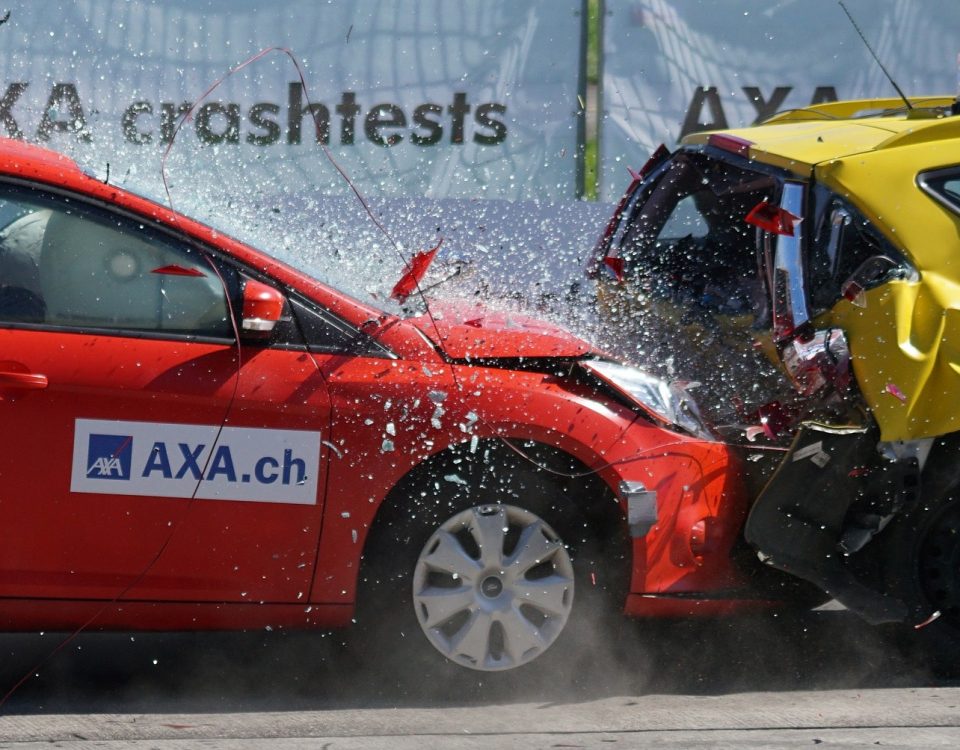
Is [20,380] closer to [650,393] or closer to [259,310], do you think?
[259,310]

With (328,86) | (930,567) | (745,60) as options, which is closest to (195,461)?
(930,567)

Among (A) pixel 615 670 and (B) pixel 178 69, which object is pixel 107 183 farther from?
(B) pixel 178 69

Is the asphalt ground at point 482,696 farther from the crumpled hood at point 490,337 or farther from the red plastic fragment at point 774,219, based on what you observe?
the red plastic fragment at point 774,219

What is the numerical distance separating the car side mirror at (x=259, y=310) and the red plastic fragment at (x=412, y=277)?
19.3 inches

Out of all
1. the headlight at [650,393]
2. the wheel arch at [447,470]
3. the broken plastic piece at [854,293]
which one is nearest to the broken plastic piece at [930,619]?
the headlight at [650,393]

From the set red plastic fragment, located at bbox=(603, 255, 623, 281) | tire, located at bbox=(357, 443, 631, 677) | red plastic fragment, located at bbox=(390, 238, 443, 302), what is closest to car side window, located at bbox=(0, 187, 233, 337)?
red plastic fragment, located at bbox=(390, 238, 443, 302)

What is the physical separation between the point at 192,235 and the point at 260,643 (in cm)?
158

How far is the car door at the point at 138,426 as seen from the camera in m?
4.41

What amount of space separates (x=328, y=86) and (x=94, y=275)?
15.5 feet

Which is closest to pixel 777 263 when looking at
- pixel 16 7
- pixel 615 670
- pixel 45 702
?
pixel 615 670

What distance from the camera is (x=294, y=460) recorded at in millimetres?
4496

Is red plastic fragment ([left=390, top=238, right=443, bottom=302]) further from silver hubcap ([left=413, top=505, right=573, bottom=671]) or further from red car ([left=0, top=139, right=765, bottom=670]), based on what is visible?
silver hubcap ([left=413, top=505, right=573, bottom=671])

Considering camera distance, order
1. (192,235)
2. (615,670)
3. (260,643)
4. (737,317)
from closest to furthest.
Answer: (192,235), (615,670), (260,643), (737,317)

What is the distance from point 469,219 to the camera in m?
8.84
